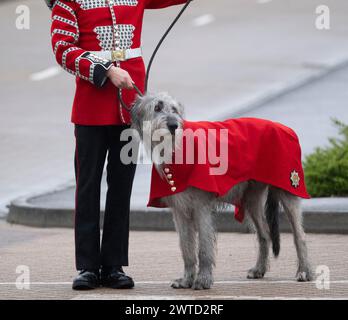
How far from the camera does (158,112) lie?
833cm

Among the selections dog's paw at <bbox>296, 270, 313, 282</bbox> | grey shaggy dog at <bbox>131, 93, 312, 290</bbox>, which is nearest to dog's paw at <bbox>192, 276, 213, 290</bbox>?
grey shaggy dog at <bbox>131, 93, 312, 290</bbox>

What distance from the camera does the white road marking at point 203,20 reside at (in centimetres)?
2689

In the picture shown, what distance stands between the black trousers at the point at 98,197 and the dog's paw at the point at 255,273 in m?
0.99

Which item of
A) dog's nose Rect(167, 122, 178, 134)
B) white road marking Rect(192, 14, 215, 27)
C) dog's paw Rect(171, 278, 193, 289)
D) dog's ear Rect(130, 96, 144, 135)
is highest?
white road marking Rect(192, 14, 215, 27)

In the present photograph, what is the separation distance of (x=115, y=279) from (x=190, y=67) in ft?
45.1

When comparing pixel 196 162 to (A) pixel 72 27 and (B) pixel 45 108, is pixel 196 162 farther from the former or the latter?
(B) pixel 45 108

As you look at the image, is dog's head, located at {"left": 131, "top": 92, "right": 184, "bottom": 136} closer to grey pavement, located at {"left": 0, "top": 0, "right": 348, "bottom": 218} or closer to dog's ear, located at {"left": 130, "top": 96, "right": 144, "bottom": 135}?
dog's ear, located at {"left": 130, "top": 96, "right": 144, "bottom": 135}

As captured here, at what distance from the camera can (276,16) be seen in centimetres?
2736

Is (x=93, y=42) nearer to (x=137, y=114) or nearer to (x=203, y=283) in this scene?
(x=137, y=114)

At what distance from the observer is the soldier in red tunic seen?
8.63 metres

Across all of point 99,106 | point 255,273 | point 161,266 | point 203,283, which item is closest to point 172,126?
point 99,106

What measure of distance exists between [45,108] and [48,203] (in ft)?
19.3

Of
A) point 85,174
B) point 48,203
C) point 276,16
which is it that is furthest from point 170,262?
point 276,16
